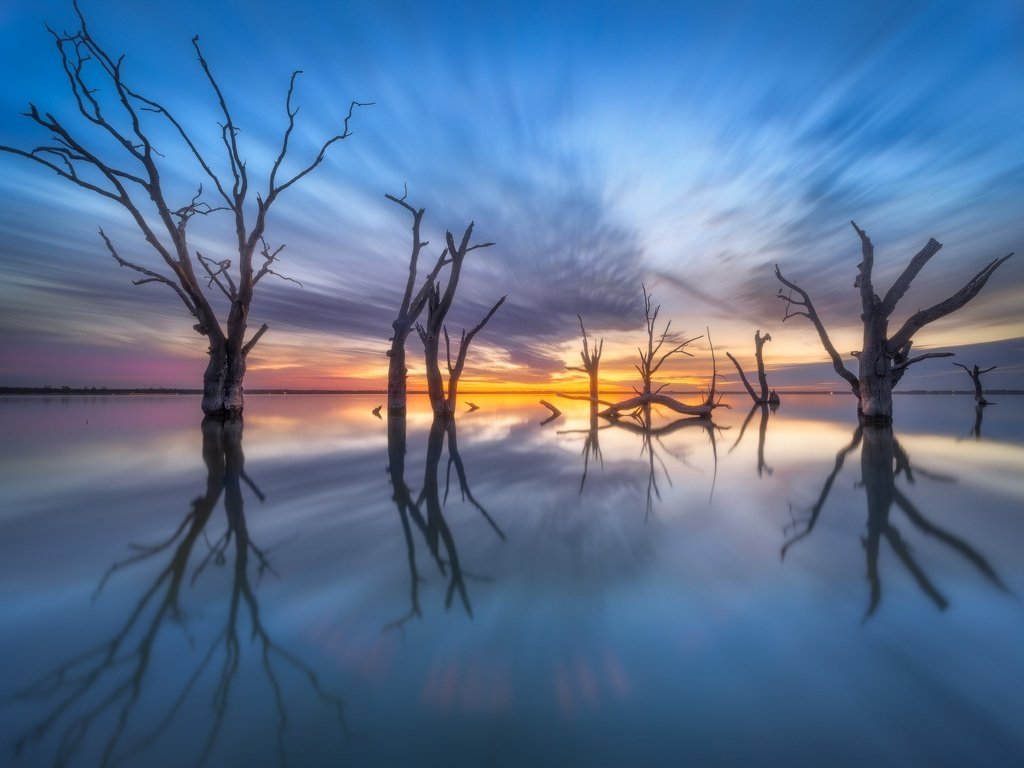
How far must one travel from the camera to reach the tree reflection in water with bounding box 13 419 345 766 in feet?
3.68

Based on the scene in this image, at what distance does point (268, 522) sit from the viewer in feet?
10.2

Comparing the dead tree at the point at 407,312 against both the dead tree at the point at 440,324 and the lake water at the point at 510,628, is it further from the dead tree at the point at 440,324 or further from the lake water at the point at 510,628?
the lake water at the point at 510,628

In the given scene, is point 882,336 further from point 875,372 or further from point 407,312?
point 407,312

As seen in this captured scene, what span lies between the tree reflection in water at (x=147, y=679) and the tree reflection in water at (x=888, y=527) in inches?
90.5

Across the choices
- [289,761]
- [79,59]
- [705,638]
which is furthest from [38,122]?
[705,638]

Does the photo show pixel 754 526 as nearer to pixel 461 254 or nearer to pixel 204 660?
pixel 204 660

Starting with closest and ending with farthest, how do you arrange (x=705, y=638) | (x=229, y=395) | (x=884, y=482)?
1. (x=705, y=638)
2. (x=884, y=482)
3. (x=229, y=395)

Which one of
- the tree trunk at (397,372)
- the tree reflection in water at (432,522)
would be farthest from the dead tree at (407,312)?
the tree reflection in water at (432,522)

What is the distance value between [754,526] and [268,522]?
11.4 ft

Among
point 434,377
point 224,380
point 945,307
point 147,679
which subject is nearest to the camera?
point 147,679

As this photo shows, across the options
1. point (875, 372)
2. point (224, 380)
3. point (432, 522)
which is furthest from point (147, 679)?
point (875, 372)

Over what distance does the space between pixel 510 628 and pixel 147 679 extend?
119 centimetres

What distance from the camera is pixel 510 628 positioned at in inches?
66.4

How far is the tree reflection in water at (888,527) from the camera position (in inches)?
83.4
